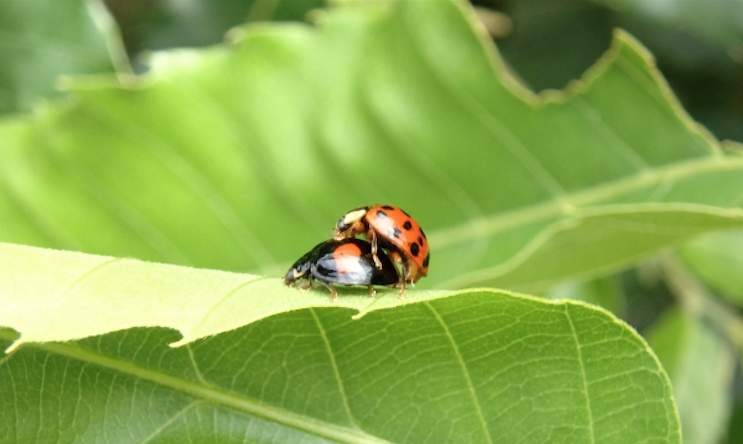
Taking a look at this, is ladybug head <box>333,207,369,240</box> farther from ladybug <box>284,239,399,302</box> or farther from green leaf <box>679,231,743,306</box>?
green leaf <box>679,231,743,306</box>

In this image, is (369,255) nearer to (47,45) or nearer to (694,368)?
(47,45)

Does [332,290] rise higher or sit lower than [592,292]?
higher

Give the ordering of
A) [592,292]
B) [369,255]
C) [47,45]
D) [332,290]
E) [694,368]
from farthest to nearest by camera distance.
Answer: [694,368]
[592,292]
[47,45]
[369,255]
[332,290]

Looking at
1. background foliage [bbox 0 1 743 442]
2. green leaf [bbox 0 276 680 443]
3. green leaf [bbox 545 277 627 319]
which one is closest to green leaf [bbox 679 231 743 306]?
green leaf [bbox 545 277 627 319]

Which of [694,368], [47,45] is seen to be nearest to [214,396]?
[47,45]

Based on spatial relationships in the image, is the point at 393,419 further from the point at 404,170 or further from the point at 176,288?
the point at 404,170

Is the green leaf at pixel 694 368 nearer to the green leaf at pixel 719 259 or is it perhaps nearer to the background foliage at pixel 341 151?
the green leaf at pixel 719 259

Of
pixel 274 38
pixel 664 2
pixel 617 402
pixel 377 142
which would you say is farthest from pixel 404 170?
pixel 617 402
